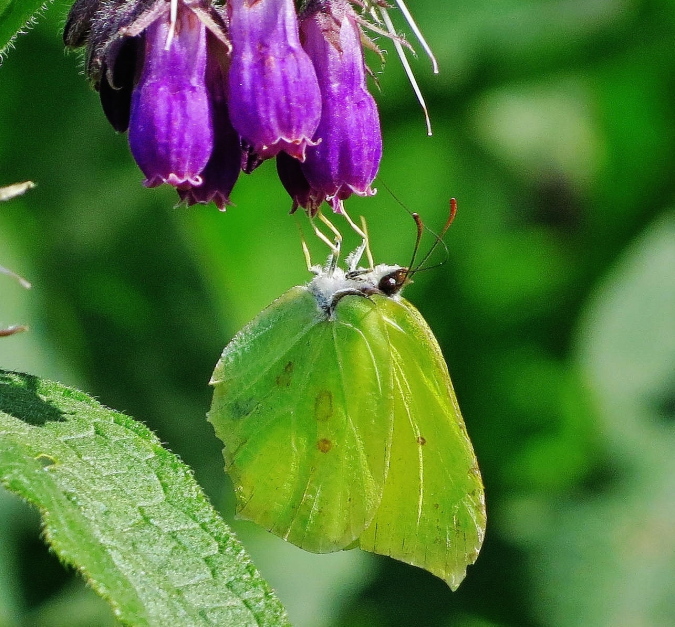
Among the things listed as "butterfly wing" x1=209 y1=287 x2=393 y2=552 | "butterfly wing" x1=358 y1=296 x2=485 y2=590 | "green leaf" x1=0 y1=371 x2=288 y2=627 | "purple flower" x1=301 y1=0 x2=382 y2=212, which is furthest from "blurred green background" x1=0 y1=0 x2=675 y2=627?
"green leaf" x1=0 y1=371 x2=288 y2=627

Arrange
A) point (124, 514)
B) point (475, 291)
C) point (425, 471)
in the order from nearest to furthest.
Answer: point (124, 514) < point (425, 471) < point (475, 291)

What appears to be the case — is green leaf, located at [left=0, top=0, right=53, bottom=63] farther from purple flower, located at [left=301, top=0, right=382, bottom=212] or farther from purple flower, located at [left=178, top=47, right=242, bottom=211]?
purple flower, located at [left=301, top=0, right=382, bottom=212]

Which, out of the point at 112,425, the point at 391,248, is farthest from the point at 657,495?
the point at 112,425

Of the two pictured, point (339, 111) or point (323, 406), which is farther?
point (323, 406)

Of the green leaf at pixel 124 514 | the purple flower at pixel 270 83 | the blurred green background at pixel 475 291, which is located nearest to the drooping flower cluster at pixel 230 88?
the purple flower at pixel 270 83

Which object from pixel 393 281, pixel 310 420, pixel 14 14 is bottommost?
pixel 310 420

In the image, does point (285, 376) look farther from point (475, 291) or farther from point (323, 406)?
point (475, 291)

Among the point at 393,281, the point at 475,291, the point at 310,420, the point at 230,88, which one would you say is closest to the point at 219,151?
the point at 230,88
